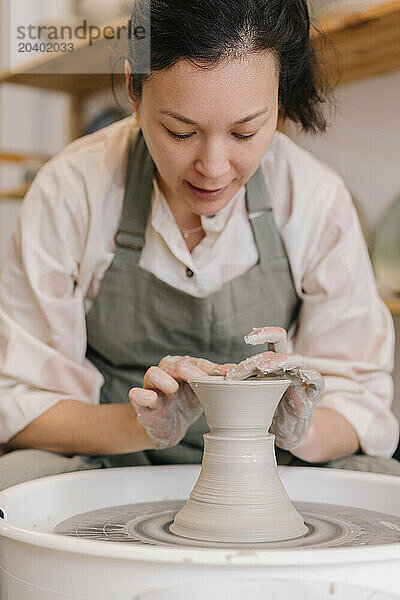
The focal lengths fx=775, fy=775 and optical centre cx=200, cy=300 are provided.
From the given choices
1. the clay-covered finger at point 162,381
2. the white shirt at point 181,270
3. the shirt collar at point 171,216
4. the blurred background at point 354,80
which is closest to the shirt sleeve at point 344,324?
the white shirt at point 181,270

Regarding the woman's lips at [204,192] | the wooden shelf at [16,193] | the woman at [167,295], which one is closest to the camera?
the woman's lips at [204,192]

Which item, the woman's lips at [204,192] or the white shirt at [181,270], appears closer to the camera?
the woman's lips at [204,192]

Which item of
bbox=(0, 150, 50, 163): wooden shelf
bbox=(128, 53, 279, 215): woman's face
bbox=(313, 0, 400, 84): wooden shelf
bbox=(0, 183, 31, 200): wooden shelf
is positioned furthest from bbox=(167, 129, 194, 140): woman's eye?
bbox=(0, 150, 50, 163): wooden shelf

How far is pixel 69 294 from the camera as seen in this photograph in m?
1.10

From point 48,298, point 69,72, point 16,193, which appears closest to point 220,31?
point 48,298

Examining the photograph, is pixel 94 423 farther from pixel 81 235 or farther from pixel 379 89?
pixel 379 89

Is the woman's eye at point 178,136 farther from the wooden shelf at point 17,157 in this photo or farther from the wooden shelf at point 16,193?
the wooden shelf at point 17,157

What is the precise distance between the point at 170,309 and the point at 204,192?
8.6 inches

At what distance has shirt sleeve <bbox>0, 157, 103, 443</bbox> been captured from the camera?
3.47 feet

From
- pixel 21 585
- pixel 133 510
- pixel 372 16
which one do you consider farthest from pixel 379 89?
pixel 21 585

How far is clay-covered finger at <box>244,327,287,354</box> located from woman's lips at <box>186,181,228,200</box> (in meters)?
0.19

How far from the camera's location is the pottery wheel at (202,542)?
0.69m

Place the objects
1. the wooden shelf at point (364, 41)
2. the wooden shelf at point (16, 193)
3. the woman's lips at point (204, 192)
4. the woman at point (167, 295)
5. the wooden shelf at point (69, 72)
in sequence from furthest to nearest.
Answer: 1. the wooden shelf at point (16, 193)
2. the wooden shelf at point (69, 72)
3. the wooden shelf at point (364, 41)
4. the woman at point (167, 295)
5. the woman's lips at point (204, 192)

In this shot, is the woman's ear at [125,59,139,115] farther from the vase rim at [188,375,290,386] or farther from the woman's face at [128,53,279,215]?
the vase rim at [188,375,290,386]
